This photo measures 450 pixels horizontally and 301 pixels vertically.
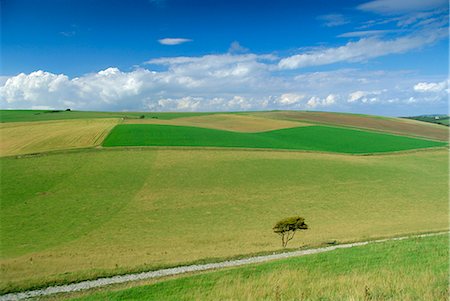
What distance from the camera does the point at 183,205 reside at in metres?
37.6

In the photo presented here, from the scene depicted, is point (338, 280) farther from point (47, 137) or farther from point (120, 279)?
point (47, 137)

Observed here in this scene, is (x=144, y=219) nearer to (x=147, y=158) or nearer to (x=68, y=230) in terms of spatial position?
(x=68, y=230)

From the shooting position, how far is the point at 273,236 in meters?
29.9

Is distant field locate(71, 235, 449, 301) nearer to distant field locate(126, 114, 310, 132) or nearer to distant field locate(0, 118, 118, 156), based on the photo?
distant field locate(0, 118, 118, 156)

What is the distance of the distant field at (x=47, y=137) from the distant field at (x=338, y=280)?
1936 inches

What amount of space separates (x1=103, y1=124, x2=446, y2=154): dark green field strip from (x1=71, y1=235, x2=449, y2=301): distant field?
48.7 meters

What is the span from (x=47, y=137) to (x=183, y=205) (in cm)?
3888

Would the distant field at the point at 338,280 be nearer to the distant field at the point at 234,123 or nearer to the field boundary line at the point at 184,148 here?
the field boundary line at the point at 184,148

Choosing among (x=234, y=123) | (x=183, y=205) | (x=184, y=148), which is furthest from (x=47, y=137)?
(x=234, y=123)

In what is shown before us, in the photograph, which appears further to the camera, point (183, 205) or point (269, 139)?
point (269, 139)

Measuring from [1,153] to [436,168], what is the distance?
6354 cm

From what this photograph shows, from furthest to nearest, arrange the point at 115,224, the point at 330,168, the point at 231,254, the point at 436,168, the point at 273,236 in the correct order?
the point at 436,168, the point at 330,168, the point at 115,224, the point at 273,236, the point at 231,254

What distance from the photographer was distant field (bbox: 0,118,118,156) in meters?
58.2

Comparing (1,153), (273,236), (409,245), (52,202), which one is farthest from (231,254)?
(1,153)
